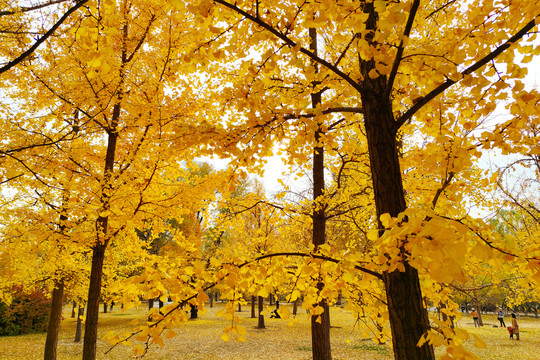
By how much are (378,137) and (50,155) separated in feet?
16.9

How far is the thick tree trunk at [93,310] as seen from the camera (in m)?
5.27

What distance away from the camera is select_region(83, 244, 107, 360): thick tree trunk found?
527 centimetres

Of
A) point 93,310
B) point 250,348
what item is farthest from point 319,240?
point 250,348

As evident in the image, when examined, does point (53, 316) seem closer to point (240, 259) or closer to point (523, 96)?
point (240, 259)

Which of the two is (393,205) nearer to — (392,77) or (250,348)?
(392,77)

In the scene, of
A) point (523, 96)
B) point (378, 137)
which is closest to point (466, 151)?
point (523, 96)

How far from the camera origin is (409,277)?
1.73 metres

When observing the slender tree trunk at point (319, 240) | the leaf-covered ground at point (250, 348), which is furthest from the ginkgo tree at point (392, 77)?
the leaf-covered ground at point (250, 348)

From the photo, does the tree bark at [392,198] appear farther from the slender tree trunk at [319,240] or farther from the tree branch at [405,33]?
the slender tree trunk at [319,240]

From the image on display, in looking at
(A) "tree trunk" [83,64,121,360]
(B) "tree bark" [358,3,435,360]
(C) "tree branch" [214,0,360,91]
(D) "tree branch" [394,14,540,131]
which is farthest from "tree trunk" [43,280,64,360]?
(D) "tree branch" [394,14,540,131]

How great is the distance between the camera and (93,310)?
548cm

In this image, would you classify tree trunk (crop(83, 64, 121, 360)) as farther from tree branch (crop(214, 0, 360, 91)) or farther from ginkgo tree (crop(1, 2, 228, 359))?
tree branch (crop(214, 0, 360, 91))

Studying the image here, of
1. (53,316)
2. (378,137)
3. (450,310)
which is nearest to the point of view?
(378,137)

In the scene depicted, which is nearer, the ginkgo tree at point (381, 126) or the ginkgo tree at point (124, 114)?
the ginkgo tree at point (381, 126)
